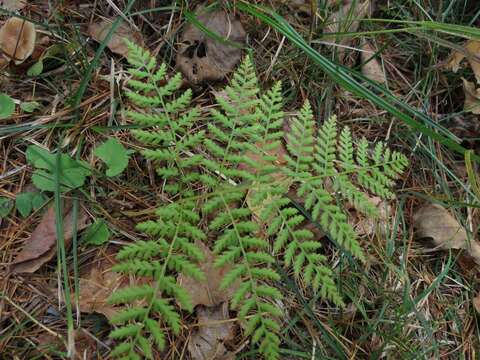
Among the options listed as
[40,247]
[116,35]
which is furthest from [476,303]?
[116,35]

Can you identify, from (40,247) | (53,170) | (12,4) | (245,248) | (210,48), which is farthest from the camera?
(210,48)

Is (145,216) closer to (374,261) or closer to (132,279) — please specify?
(132,279)

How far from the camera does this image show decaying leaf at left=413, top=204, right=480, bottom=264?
2400 mm

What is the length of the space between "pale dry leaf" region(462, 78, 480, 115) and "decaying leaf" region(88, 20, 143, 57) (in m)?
2.02

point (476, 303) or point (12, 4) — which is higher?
point (12, 4)

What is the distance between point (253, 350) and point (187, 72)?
4.94 feet

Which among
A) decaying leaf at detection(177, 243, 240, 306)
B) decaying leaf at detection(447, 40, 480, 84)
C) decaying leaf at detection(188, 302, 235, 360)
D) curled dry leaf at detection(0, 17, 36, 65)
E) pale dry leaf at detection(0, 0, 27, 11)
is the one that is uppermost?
decaying leaf at detection(447, 40, 480, 84)

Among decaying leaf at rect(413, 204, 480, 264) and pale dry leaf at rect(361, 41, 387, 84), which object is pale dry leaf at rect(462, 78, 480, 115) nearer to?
pale dry leaf at rect(361, 41, 387, 84)

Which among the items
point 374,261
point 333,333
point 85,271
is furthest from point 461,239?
point 85,271

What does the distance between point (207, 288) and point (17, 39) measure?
164 cm

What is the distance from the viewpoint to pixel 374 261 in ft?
7.55

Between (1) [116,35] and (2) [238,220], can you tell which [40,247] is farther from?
(1) [116,35]

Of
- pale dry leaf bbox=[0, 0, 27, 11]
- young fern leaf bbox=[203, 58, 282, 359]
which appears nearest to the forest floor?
pale dry leaf bbox=[0, 0, 27, 11]

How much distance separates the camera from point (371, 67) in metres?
2.76
